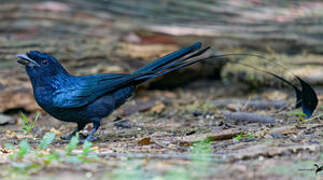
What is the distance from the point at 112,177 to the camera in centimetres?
266

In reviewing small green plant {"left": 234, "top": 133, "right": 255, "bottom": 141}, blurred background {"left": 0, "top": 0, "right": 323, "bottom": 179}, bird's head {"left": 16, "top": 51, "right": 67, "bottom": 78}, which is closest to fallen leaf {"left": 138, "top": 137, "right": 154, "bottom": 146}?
small green plant {"left": 234, "top": 133, "right": 255, "bottom": 141}

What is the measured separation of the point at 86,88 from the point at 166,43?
8.40 ft

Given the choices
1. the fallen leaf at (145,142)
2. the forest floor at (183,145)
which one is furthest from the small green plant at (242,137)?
the fallen leaf at (145,142)

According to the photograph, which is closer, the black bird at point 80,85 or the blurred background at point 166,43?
the black bird at point 80,85

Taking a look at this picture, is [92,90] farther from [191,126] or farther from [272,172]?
[272,172]

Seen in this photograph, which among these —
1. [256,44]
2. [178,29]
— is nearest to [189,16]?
[178,29]

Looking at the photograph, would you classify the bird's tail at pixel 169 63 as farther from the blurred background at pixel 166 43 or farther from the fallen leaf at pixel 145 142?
the blurred background at pixel 166 43

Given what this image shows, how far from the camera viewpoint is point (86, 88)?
4.57 m

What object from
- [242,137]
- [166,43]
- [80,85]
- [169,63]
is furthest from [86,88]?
[166,43]

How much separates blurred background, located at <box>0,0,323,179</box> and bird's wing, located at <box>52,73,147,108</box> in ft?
3.92

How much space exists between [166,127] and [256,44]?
260cm

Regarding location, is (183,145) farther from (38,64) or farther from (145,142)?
(38,64)

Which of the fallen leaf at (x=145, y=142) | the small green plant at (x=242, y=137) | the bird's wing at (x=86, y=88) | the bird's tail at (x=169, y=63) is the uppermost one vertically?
the bird's tail at (x=169, y=63)

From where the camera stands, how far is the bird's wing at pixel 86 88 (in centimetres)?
439
